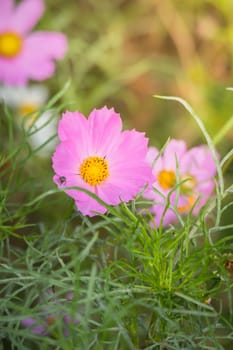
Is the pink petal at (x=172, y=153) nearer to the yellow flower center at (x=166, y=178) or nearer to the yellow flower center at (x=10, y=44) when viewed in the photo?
the yellow flower center at (x=166, y=178)

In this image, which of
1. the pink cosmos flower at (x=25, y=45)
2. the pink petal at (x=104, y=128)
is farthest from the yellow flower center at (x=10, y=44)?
the pink petal at (x=104, y=128)

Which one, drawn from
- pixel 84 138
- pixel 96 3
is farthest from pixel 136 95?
pixel 84 138

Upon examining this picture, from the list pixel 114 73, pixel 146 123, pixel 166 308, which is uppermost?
pixel 166 308

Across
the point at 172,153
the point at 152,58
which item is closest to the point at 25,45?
the point at 152,58

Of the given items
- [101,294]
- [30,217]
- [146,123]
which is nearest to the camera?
[101,294]

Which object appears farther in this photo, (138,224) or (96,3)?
(96,3)

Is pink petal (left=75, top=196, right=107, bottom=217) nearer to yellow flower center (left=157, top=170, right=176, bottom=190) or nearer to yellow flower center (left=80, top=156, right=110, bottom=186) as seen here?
yellow flower center (left=80, top=156, right=110, bottom=186)

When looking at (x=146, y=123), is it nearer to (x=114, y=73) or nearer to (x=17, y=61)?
(x=114, y=73)

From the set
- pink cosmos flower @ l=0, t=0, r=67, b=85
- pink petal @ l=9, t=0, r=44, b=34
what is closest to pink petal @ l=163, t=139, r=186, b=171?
pink cosmos flower @ l=0, t=0, r=67, b=85
